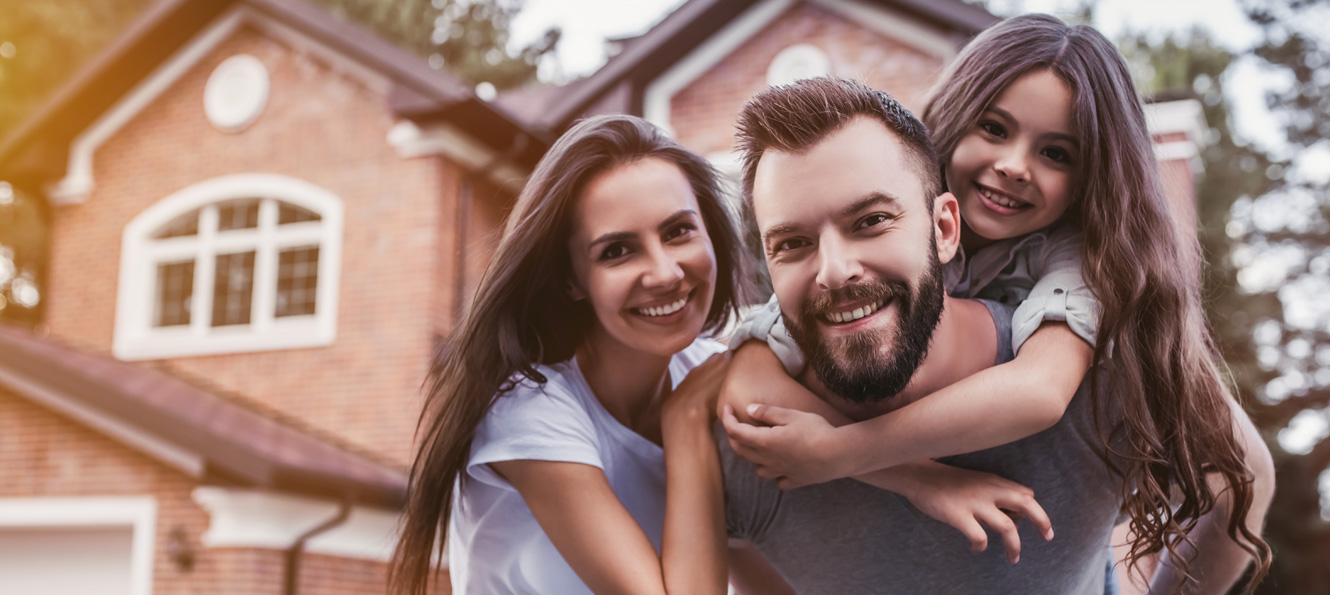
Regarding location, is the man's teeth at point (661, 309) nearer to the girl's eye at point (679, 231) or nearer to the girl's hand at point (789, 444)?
the girl's eye at point (679, 231)

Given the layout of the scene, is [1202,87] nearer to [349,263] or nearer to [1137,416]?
[349,263]

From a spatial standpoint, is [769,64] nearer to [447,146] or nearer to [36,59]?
[447,146]

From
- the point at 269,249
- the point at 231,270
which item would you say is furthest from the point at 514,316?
the point at 231,270

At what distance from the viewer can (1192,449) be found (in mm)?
2117

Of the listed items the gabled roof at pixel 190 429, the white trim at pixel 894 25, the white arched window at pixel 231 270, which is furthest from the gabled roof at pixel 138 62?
the white trim at pixel 894 25

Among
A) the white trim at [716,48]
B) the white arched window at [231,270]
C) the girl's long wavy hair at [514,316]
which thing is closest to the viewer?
the girl's long wavy hair at [514,316]

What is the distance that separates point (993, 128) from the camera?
2.25 m

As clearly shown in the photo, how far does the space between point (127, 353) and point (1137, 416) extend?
42.2 ft

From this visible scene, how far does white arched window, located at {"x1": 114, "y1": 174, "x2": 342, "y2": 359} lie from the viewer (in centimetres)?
1214

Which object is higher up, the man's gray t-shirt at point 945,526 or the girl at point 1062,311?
the girl at point 1062,311

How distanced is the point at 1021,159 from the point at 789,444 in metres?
0.69

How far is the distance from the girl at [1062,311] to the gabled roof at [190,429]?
7.62 metres

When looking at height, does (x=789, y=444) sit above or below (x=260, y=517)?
above

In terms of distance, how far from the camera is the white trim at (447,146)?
1160 cm
